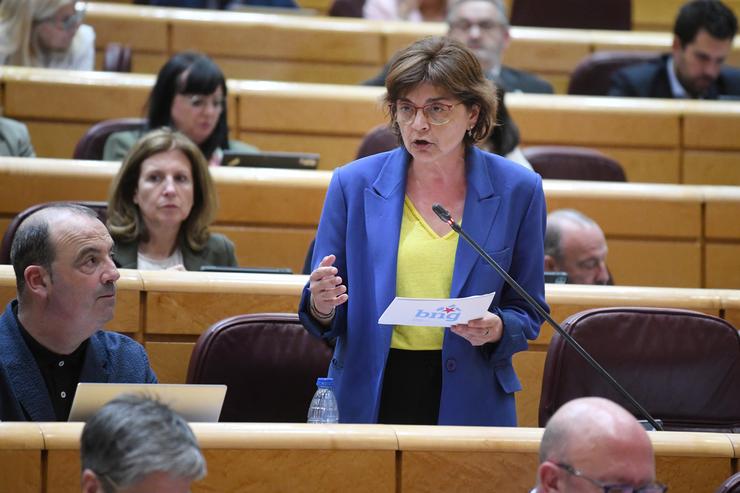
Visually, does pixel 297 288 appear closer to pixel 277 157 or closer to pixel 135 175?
pixel 135 175

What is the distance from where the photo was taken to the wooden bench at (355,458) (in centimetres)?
157

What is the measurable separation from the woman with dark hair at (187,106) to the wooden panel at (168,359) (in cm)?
93

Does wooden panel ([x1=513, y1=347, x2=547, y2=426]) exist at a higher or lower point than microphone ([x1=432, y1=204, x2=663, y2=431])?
lower

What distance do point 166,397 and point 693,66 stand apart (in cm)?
270

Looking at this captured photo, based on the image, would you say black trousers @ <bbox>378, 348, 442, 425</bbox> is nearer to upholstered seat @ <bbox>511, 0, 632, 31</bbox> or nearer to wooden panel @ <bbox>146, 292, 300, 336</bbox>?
wooden panel @ <bbox>146, 292, 300, 336</bbox>

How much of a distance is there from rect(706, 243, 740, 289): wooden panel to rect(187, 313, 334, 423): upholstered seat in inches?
52.4

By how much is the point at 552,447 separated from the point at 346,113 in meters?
2.37

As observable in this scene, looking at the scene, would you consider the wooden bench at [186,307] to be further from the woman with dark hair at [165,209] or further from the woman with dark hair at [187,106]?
the woman with dark hair at [187,106]

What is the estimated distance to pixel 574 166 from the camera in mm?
3408

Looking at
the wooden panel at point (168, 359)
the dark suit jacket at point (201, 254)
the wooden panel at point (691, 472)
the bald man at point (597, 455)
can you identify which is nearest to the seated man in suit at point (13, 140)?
the dark suit jacket at point (201, 254)

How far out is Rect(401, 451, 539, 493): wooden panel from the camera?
1.67 m

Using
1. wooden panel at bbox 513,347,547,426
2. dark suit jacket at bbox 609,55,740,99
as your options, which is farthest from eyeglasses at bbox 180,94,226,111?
dark suit jacket at bbox 609,55,740,99

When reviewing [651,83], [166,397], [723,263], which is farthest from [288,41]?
[166,397]

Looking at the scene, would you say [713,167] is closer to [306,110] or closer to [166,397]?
[306,110]
